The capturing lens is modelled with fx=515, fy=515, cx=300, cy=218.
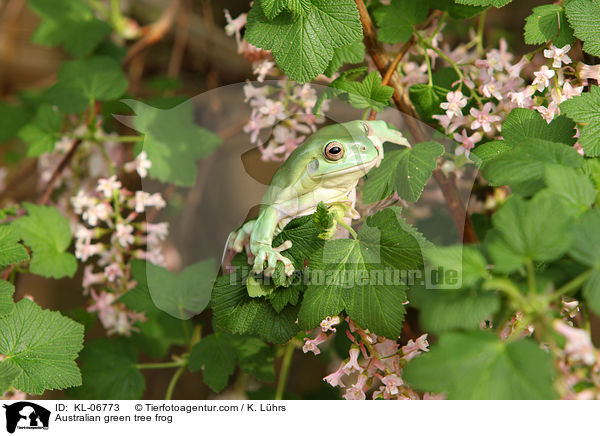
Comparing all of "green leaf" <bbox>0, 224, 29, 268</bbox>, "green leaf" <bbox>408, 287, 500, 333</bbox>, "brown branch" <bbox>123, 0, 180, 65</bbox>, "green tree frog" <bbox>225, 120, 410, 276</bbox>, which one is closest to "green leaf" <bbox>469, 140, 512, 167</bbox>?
"green tree frog" <bbox>225, 120, 410, 276</bbox>

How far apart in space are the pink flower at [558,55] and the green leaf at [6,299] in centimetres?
74

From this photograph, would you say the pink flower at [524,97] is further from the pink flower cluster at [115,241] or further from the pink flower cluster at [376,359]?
the pink flower cluster at [115,241]

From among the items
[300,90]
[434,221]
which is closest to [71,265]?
[300,90]

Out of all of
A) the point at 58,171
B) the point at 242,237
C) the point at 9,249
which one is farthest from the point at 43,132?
the point at 242,237

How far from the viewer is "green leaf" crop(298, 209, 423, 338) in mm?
552

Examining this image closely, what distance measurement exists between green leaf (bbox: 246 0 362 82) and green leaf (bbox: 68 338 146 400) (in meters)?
0.60

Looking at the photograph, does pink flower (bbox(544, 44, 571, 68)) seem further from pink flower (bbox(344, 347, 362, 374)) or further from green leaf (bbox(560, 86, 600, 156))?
pink flower (bbox(344, 347, 362, 374))

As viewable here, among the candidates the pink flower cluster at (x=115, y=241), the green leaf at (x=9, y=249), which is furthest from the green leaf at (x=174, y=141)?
the green leaf at (x=9, y=249)

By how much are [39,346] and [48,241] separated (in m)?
0.24

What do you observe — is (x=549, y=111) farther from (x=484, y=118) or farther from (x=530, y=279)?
(x=530, y=279)

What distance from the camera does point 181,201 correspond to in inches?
39.5

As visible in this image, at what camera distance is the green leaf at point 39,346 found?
0.64m

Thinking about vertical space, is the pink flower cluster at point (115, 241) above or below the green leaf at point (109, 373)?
above

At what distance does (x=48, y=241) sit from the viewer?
854 millimetres
